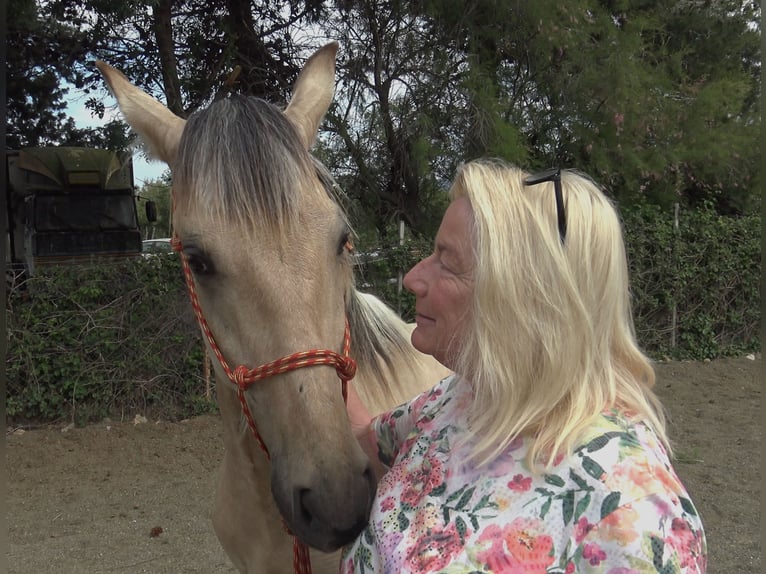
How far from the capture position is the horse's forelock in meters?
1.44

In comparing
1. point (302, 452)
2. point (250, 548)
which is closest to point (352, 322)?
point (250, 548)

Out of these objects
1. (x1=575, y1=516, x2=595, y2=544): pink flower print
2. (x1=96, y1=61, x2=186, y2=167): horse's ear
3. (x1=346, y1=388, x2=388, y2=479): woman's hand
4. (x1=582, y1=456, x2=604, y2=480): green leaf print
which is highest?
(x1=96, y1=61, x2=186, y2=167): horse's ear

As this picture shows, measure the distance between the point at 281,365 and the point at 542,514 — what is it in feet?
2.03

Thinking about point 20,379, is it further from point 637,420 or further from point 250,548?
point 637,420

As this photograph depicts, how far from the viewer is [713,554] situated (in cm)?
372

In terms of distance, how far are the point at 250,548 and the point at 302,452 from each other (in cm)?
83

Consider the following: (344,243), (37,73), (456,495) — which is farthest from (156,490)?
(37,73)

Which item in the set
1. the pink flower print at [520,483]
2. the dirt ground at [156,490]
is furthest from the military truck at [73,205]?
the pink flower print at [520,483]

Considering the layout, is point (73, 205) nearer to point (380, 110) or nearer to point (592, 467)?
point (380, 110)

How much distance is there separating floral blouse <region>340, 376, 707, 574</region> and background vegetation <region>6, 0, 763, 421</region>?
475 centimetres

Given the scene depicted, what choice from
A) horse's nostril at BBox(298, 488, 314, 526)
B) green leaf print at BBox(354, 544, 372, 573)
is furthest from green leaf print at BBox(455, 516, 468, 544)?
horse's nostril at BBox(298, 488, 314, 526)

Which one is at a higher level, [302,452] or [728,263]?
[302,452]

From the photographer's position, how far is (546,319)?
110 centimetres

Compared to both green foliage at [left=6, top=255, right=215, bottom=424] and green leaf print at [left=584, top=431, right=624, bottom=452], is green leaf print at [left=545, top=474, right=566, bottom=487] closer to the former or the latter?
green leaf print at [left=584, top=431, right=624, bottom=452]
